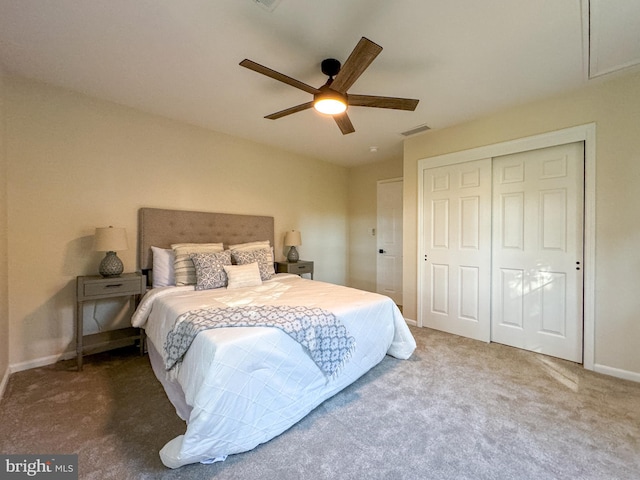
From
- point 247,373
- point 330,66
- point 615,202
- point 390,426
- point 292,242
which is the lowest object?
point 390,426

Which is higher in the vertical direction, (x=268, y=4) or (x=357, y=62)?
(x=268, y=4)

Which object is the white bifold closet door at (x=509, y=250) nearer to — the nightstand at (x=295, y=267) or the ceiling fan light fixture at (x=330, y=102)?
the nightstand at (x=295, y=267)

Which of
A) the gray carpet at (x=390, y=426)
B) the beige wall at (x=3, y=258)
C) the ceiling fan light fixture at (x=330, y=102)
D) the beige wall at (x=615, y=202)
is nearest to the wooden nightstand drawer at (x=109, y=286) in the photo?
the beige wall at (x=3, y=258)

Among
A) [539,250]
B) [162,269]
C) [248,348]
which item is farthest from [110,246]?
[539,250]

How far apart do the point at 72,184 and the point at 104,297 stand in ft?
3.69

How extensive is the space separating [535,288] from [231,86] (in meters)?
3.54

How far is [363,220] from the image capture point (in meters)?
5.09

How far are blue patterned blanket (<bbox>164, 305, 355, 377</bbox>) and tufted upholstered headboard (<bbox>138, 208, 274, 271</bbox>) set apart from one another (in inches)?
59.4

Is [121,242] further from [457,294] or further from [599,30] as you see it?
[599,30]

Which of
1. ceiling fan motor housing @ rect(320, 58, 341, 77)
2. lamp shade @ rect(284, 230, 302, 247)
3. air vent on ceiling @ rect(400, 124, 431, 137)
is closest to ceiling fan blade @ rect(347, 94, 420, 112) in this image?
ceiling fan motor housing @ rect(320, 58, 341, 77)

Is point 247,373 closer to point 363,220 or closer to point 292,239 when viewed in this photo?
point 292,239

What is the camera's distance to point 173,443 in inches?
53.5

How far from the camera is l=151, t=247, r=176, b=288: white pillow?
2809 mm

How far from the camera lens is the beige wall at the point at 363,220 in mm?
4906
